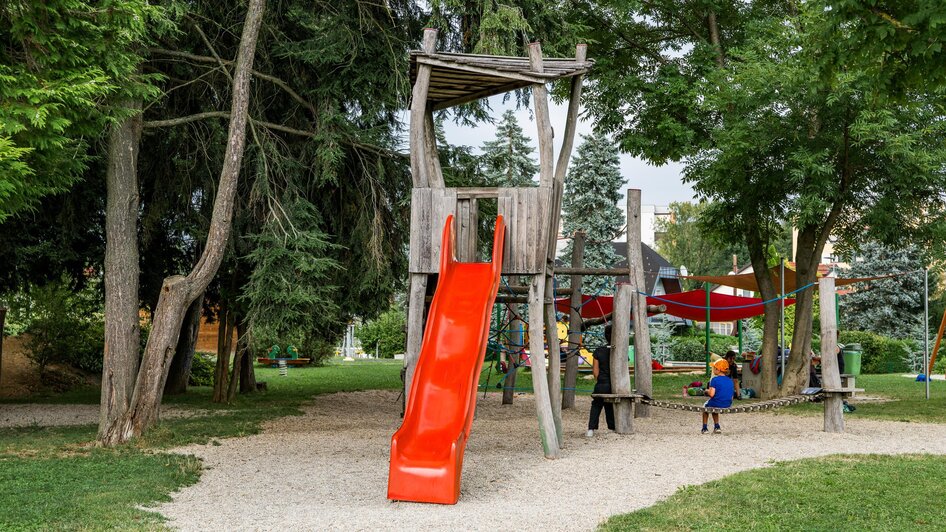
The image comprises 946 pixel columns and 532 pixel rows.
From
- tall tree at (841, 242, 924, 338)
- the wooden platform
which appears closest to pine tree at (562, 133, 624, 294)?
tall tree at (841, 242, 924, 338)

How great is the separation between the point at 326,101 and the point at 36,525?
30.6 ft

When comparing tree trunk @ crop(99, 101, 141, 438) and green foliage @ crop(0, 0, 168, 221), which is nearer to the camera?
green foliage @ crop(0, 0, 168, 221)

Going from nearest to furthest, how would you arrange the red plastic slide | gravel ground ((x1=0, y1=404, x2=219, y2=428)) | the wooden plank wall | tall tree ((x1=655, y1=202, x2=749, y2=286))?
the red plastic slide < the wooden plank wall < gravel ground ((x1=0, y1=404, x2=219, y2=428)) < tall tree ((x1=655, y1=202, x2=749, y2=286))

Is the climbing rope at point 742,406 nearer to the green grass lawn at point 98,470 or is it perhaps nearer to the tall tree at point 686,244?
the green grass lawn at point 98,470

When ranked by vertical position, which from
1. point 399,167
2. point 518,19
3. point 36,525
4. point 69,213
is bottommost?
point 36,525

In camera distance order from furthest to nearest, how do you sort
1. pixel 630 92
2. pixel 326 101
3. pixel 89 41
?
1. pixel 630 92
2. pixel 326 101
3. pixel 89 41

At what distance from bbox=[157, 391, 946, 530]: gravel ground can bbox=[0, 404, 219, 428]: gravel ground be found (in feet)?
7.44

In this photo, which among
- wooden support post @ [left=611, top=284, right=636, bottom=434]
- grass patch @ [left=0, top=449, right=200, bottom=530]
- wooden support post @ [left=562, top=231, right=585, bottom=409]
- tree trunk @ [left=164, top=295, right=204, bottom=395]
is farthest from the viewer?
tree trunk @ [left=164, top=295, right=204, bottom=395]

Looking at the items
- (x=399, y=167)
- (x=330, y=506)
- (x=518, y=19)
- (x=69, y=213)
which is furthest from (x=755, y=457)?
(x=69, y=213)

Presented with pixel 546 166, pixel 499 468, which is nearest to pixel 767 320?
pixel 546 166

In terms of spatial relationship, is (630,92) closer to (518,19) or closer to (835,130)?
(835,130)

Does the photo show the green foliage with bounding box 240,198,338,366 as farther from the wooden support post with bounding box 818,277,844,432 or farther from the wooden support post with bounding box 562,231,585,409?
the wooden support post with bounding box 818,277,844,432

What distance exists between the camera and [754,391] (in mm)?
19078

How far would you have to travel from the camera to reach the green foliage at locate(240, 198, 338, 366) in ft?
43.6
